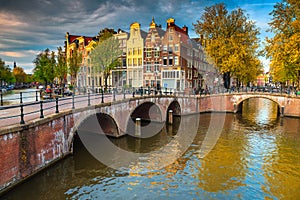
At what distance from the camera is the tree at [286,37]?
28328mm

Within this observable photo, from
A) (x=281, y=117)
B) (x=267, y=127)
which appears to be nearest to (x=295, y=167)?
(x=267, y=127)

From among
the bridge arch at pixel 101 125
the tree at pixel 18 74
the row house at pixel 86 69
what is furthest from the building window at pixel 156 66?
the tree at pixel 18 74

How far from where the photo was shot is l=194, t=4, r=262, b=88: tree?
33438 millimetres

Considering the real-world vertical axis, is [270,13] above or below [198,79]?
above

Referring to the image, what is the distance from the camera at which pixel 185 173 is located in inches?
498

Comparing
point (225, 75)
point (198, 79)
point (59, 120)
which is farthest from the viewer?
point (198, 79)

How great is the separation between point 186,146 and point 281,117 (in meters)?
19.3

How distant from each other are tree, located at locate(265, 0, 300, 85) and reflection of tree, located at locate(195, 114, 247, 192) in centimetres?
1613

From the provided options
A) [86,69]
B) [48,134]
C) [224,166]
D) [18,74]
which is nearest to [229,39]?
[224,166]

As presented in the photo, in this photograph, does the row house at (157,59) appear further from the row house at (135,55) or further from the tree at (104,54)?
the tree at (104,54)

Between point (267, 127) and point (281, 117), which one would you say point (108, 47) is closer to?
point (267, 127)

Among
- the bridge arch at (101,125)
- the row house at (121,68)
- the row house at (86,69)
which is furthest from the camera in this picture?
the row house at (86,69)

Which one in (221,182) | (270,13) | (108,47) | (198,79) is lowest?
(221,182)

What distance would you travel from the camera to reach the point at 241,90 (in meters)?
35.0
